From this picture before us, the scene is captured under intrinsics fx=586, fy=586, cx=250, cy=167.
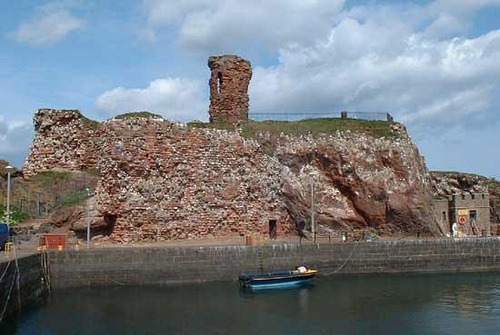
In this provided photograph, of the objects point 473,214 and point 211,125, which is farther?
point 473,214

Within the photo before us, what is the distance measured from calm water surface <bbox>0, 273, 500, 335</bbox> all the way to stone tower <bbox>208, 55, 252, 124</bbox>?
14.0m

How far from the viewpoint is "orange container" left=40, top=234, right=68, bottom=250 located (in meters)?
30.1

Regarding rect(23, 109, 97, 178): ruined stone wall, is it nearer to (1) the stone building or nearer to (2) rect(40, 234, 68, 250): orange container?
(2) rect(40, 234, 68, 250): orange container

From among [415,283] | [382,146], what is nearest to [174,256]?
[415,283]

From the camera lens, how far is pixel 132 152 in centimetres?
3547

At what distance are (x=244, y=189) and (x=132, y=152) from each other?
7.50 m

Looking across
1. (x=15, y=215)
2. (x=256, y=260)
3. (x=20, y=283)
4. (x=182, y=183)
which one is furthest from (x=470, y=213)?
(x=20, y=283)

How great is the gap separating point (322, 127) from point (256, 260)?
44.8 feet

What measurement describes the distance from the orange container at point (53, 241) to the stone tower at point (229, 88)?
14205 millimetres

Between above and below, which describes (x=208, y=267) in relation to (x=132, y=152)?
below

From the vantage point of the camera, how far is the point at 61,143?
37.7 m

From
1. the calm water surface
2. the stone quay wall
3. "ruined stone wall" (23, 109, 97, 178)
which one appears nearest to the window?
the stone quay wall

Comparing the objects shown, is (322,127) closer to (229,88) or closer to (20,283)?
(229,88)

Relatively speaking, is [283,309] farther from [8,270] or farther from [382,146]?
[382,146]
